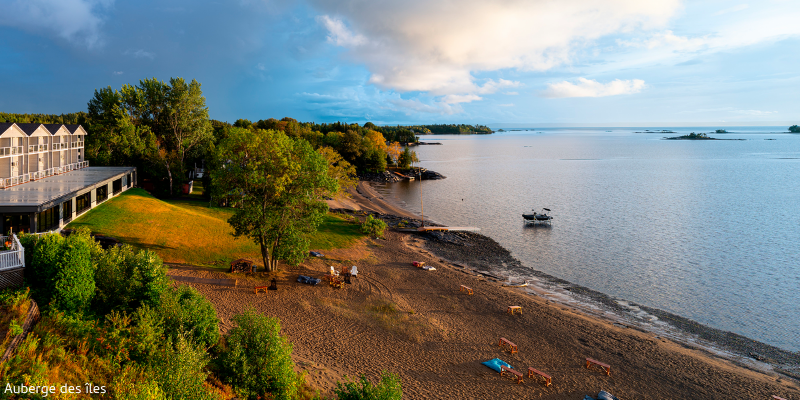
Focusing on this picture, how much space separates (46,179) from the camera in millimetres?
41844

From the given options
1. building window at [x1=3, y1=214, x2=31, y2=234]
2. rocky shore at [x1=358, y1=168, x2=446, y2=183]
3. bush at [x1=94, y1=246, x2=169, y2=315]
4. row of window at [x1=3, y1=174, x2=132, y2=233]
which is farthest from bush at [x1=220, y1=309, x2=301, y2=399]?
rocky shore at [x1=358, y1=168, x2=446, y2=183]

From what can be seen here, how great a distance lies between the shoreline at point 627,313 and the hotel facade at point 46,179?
34.5m

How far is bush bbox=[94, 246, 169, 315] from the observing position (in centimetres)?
1781

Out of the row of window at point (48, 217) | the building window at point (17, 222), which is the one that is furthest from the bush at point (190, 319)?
the building window at point (17, 222)

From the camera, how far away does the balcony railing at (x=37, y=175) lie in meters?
35.6

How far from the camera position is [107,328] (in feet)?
49.7

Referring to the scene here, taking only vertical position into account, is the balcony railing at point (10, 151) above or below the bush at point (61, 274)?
above

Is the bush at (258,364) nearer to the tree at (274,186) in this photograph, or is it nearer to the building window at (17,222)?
the tree at (274,186)

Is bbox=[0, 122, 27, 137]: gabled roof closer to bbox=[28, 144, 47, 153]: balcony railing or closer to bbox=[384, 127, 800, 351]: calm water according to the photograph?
bbox=[28, 144, 47, 153]: balcony railing

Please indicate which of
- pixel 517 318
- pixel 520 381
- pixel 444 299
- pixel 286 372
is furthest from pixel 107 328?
pixel 517 318

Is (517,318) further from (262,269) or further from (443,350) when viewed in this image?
(262,269)

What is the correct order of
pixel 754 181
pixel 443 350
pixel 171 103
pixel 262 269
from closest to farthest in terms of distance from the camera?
pixel 443 350, pixel 262 269, pixel 171 103, pixel 754 181

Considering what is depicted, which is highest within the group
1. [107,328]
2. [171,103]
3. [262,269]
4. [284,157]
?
[171,103]

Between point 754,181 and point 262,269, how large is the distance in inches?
5234
